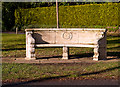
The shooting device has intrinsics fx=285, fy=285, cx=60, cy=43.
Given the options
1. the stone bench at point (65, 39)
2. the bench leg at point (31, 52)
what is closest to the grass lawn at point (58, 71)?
the stone bench at point (65, 39)

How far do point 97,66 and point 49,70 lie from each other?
150 cm

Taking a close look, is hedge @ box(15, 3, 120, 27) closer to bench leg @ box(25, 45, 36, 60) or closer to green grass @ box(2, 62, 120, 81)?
bench leg @ box(25, 45, 36, 60)

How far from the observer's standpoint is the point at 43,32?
10094 mm

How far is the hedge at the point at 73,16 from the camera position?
23234 mm

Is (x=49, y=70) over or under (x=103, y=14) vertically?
under

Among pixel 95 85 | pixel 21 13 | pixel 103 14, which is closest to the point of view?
pixel 95 85

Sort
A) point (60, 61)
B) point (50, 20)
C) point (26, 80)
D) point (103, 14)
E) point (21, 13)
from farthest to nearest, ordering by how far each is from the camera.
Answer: point (21, 13), point (50, 20), point (103, 14), point (60, 61), point (26, 80)

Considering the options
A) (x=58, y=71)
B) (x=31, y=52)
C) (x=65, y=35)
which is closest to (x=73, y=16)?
(x=65, y=35)

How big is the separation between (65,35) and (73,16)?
53.1ft

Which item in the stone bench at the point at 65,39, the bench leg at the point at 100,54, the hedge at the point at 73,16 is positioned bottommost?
the bench leg at the point at 100,54

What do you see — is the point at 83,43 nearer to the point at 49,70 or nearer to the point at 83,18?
the point at 49,70

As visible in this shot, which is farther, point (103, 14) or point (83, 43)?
point (103, 14)

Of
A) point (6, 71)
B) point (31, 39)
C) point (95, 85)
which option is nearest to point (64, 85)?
point (95, 85)

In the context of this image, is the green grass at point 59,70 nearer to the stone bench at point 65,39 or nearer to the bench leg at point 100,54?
the bench leg at point 100,54
